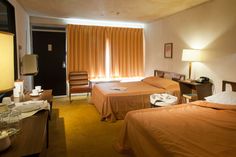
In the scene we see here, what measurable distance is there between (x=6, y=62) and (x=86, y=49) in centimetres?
489

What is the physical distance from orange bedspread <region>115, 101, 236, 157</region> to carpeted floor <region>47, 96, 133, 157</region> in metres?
0.34

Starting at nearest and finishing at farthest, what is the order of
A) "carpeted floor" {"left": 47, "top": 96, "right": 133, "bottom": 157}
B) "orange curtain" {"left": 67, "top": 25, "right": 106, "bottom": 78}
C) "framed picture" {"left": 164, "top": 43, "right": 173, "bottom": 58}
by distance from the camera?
"carpeted floor" {"left": 47, "top": 96, "right": 133, "bottom": 157} → "framed picture" {"left": 164, "top": 43, "right": 173, "bottom": 58} → "orange curtain" {"left": 67, "top": 25, "right": 106, "bottom": 78}

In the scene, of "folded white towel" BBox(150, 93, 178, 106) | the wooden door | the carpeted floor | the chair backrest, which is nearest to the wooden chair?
the chair backrest

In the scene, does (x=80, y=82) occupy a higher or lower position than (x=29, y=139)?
higher

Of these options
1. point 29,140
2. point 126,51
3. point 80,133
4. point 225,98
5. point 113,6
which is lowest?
point 80,133

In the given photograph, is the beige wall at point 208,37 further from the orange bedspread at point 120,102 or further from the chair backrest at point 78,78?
the chair backrest at point 78,78

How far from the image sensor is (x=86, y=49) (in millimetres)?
5742

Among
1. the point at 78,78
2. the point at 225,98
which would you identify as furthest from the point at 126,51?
the point at 225,98

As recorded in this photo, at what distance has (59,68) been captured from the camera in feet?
18.9

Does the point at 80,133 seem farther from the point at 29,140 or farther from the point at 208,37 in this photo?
the point at 208,37

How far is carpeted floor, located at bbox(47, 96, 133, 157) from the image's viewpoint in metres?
2.61

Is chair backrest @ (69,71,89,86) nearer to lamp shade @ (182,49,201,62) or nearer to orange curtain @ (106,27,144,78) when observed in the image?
orange curtain @ (106,27,144,78)

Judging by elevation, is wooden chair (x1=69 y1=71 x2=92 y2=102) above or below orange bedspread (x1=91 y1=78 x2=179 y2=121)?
above

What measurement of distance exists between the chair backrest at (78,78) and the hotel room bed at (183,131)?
3.17 m
